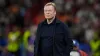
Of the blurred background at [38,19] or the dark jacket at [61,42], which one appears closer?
the dark jacket at [61,42]

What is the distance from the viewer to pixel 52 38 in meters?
8.94

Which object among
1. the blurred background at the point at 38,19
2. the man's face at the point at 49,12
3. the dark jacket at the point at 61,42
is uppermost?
the man's face at the point at 49,12

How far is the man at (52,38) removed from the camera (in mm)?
8945

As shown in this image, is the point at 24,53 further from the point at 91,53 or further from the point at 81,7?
the point at 81,7

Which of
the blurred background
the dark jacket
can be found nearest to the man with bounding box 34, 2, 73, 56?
the dark jacket

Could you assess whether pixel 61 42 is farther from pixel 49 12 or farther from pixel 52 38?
pixel 49 12

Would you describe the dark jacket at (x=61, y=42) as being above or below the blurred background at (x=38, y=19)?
above

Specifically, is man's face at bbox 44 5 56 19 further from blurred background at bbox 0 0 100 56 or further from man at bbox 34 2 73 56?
blurred background at bbox 0 0 100 56

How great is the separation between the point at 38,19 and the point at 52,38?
11.6 meters

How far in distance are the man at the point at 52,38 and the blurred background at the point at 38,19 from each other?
7.72 m

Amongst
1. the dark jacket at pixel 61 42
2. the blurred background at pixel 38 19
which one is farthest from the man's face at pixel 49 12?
the blurred background at pixel 38 19

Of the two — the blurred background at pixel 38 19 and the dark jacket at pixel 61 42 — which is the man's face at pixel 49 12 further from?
the blurred background at pixel 38 19

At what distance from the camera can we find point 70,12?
→ 68.0 feet

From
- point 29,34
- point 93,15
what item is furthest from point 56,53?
point 93,15
